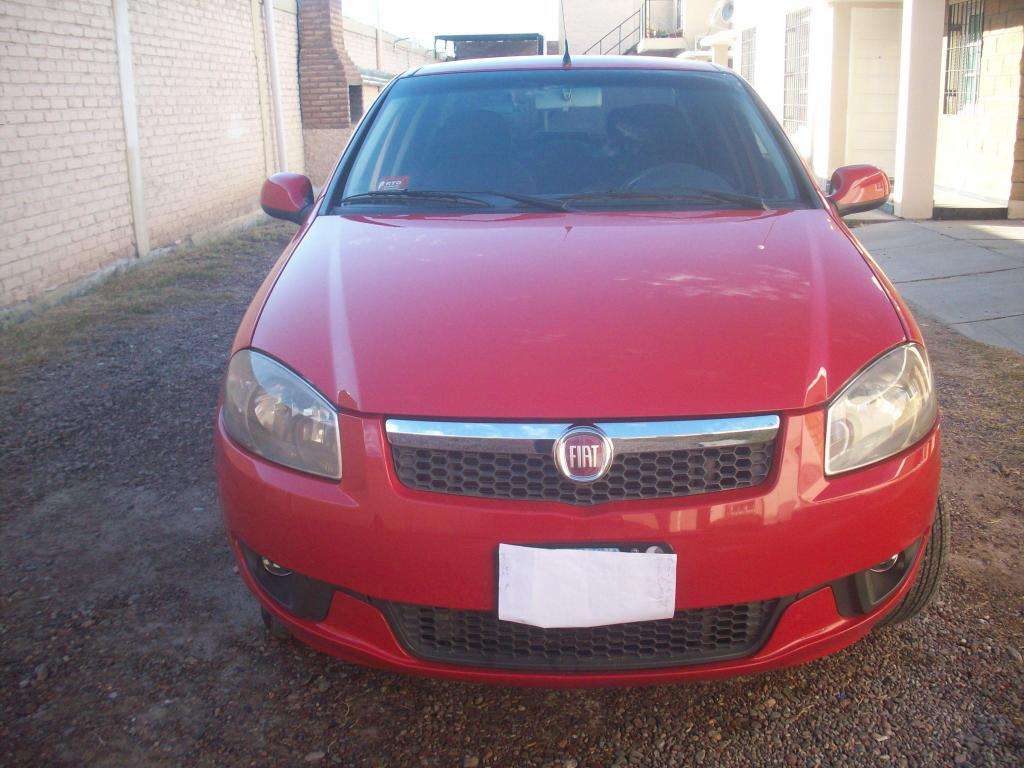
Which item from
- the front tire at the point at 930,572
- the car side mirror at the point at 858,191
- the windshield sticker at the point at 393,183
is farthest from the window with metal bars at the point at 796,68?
the front tire at the point at 930,572

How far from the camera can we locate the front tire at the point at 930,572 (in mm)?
2260

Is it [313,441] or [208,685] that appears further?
[208,685]

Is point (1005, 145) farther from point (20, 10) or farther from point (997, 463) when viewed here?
point (20, 10)

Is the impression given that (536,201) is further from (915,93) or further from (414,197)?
(915,93)

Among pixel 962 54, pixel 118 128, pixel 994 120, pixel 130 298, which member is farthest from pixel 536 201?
pixel 962 54

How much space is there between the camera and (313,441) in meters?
1.96

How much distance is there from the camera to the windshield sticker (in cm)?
304

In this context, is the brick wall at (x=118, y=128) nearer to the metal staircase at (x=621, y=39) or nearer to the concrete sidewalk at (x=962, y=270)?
the concrete sidewalk at (x=962, y=270)

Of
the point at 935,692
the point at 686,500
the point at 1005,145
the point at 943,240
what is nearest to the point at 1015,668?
the point at 935,692

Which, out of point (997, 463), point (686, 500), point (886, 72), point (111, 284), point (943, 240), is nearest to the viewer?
point (686, 500)

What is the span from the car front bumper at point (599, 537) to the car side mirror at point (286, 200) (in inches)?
61.3

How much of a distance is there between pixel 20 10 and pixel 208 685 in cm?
615

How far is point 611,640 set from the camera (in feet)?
6.28

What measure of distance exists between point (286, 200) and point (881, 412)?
2208 millimetres
